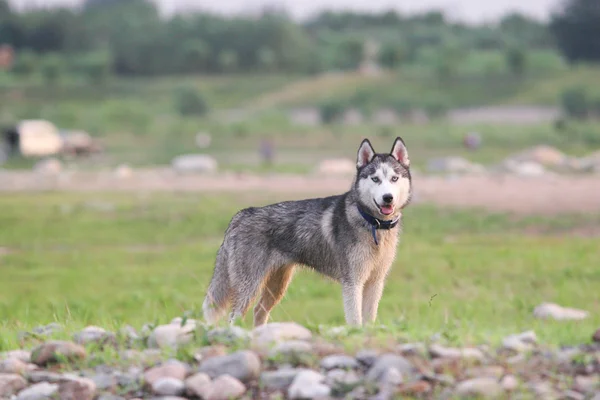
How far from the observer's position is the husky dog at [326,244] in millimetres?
9945

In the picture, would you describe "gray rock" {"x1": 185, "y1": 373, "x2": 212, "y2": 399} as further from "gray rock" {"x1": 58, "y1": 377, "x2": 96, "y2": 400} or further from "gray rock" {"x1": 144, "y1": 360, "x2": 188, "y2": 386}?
"gray rock" {"x1": 58, "y1": 377, "x2": 96, "y2": 400}

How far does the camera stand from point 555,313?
46.7 feet

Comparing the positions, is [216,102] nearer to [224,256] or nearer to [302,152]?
[302,152]

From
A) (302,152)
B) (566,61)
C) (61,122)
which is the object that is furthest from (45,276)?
(566,61)

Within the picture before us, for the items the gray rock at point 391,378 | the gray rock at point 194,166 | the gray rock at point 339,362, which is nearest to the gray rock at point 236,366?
the gray rock at point 339,362

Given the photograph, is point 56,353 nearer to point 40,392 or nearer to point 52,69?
point 40,392

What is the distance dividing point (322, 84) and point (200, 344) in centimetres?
11065

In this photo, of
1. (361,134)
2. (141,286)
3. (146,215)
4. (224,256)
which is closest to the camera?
(224,256)

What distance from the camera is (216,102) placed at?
117750 mm

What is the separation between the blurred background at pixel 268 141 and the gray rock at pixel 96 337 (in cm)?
187

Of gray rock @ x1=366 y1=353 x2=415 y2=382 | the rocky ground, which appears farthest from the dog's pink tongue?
gray rock @ x1=366 y1=353 x2=415 y2=382

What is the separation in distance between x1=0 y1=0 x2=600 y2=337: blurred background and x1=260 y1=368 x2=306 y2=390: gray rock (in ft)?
7.62

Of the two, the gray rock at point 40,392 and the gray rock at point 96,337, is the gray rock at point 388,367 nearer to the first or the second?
the gray rock at point 40,392

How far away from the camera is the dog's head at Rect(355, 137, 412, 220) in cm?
968
